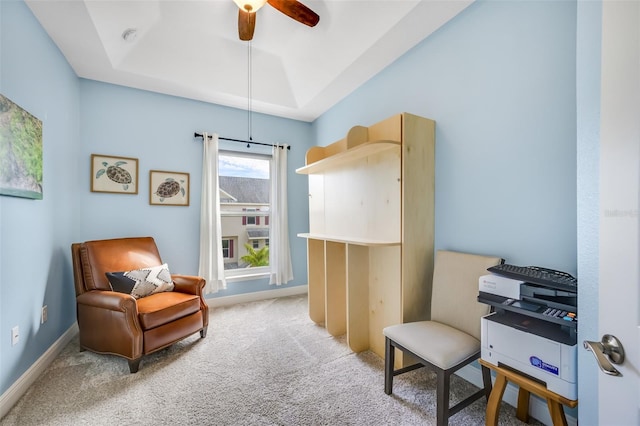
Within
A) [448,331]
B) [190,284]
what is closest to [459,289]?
[448,331]

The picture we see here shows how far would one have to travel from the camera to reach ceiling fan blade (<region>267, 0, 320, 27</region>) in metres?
1.76

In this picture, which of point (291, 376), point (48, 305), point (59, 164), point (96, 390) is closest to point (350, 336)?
point (291, 376)

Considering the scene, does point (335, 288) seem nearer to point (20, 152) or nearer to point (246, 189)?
point (246, 189)

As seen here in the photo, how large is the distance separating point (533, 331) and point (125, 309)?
256 centimetres

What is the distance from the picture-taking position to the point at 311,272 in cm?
295

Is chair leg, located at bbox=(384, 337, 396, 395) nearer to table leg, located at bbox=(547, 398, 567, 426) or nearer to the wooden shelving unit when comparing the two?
the wooden shelving unit

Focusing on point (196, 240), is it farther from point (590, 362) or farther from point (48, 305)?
point (590, 362)

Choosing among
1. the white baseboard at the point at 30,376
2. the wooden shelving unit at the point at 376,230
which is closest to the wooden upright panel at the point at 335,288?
the wooden shelving unit at the point at 376,230

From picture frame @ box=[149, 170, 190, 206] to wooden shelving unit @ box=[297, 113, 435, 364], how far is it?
5.24 ft

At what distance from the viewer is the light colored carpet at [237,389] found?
61.6 inches

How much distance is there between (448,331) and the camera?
1.69m

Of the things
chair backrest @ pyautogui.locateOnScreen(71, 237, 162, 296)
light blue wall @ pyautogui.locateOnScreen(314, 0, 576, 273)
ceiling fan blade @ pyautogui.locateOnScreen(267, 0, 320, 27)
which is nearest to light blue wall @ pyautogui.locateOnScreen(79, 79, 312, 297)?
chair backrest @ pyautogui.locateOnScreen(71, 237, 162, 296)

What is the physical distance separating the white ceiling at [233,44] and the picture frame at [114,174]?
0.85 metres

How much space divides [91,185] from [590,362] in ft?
13.0
